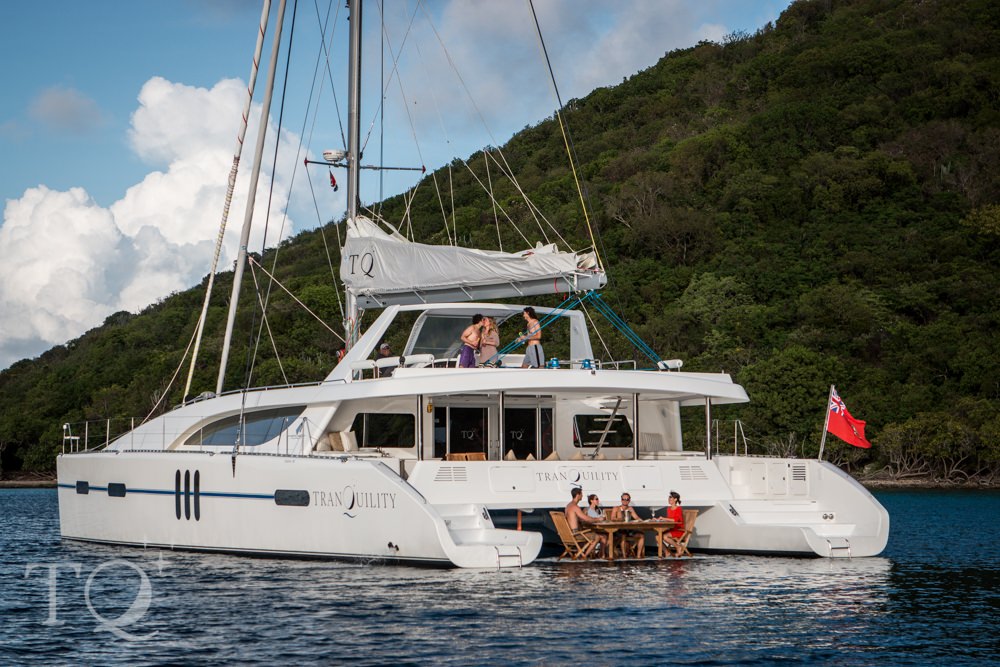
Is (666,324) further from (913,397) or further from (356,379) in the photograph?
(356,379)

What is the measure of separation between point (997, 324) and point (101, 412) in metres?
41.6

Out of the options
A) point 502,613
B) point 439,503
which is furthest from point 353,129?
point 502,613

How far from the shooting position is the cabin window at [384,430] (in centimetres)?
1562

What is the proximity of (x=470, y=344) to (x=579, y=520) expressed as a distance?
2.81 metres

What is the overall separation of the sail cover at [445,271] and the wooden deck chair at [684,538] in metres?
3.40

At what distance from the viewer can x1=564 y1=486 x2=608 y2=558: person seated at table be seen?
13.6 metres

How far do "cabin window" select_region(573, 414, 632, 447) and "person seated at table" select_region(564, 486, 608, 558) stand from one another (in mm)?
2218

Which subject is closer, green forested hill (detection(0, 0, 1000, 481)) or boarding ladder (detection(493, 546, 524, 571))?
boarding ladder (detection(493, 546, 524, 571))

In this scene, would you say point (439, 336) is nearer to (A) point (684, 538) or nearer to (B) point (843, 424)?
(A) point (684, 538)

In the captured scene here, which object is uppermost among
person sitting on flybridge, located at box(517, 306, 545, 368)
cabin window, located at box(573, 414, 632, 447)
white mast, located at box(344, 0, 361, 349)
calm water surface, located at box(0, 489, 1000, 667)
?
white mast, located at box(344, 0, 361, 349)

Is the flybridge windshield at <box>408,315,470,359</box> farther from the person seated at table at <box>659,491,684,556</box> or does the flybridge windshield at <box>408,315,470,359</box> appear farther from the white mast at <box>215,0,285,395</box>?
the person seated at table at <box>659,491,684,556</box>

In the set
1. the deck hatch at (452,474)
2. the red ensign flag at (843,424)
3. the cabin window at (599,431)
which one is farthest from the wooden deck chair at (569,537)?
the red ensign flag at (843,424)
